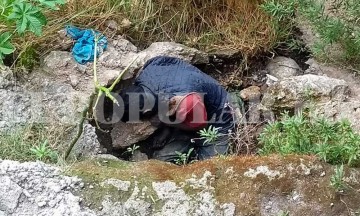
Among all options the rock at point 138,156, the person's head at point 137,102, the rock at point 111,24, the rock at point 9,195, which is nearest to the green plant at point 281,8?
the person's head at point 137,102

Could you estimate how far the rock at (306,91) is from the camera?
10.4ft

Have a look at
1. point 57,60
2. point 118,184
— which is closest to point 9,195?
point 118,184

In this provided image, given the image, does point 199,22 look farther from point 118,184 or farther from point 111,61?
point 118,184

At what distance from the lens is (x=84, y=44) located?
11.7 ft

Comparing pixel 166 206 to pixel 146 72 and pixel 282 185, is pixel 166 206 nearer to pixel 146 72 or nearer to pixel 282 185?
pixel 282 185

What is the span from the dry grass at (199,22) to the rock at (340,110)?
1.02 metres

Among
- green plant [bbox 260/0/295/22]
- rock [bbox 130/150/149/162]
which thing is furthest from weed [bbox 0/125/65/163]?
green plant [bbox 260/0/295/22]

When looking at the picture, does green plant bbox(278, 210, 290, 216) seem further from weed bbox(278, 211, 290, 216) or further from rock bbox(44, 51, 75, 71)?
rock bbox(44, 51, 75, 71)

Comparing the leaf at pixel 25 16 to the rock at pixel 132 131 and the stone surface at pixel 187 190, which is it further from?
the rock at pixel 132 131

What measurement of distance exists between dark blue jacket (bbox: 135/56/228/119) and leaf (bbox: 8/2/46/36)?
93 centimetres

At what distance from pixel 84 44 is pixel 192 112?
0.73m

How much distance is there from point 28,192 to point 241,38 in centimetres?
224

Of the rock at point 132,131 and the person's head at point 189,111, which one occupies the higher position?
the person's head at point 189,111

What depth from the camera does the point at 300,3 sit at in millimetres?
3201
